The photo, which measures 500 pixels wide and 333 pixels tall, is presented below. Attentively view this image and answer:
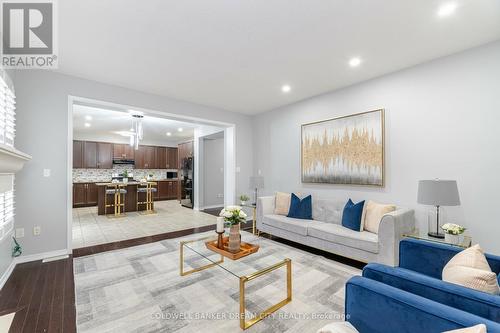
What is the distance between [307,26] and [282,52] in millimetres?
544

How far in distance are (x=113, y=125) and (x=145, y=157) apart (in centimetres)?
257

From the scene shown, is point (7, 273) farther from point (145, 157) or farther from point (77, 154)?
point (145, 157)

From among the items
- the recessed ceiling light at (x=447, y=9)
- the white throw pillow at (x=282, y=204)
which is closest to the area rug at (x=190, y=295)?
the white throw pillow at (x=282, y=204)

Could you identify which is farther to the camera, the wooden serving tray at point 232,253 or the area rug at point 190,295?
the wooden serving tray at point 232,253

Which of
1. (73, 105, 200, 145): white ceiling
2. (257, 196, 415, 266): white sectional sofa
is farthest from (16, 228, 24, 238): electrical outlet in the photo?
(257, 196, 415, 266): white sectional sofa

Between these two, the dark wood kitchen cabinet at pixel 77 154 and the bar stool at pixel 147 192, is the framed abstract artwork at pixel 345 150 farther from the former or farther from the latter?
the dark wood kitchen cabinet at pixel 77 154

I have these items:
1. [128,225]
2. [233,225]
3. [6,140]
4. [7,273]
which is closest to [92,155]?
[128,225]

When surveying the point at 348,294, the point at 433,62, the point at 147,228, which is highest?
the point at 433,62

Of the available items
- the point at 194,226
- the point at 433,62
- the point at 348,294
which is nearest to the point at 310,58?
the point at 433,62

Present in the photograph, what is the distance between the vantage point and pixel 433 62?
296 centimetres

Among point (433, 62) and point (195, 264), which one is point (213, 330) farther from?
point (433, 62)

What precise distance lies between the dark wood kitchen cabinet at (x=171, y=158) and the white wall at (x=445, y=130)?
8090mm

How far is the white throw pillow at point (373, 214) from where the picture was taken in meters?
3.00

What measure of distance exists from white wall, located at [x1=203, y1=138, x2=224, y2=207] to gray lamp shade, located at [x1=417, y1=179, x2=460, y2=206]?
6108 mm
